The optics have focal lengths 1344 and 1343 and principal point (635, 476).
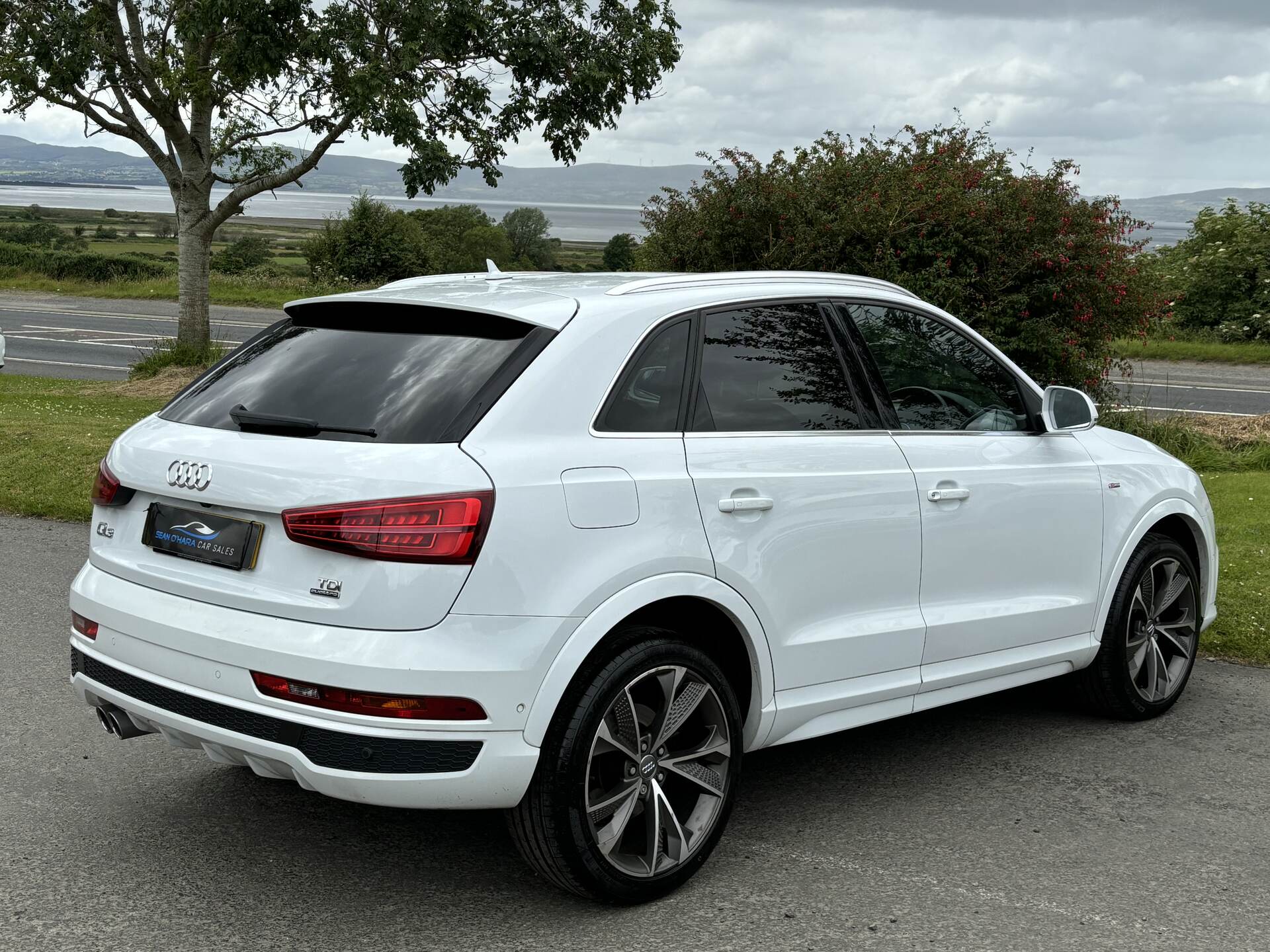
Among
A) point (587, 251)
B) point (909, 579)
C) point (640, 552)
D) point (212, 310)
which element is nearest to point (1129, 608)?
point (909, 579)

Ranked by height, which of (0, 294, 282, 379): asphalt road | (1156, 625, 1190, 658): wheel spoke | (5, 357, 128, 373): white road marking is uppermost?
(1156, 625, 1190, 658): wheel spoke

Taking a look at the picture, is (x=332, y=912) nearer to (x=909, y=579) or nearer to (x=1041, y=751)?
(x=909, y=579)

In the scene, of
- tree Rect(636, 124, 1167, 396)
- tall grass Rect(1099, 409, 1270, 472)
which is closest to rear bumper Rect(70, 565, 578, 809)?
tree Rect(636, 124, 1167, 396)

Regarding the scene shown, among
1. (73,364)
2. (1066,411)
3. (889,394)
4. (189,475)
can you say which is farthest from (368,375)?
(73,364)

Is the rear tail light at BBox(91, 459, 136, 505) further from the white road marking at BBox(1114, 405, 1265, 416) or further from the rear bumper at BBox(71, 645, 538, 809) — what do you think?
the white road marking at BBox(1114, 405, 1265, 416)

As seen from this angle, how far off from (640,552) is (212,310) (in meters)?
32.7

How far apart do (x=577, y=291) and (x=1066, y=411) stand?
2105mm

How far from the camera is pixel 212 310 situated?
34250mm

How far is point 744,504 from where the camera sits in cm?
393

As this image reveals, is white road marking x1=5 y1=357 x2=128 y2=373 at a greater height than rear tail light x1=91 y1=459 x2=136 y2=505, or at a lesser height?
lesser

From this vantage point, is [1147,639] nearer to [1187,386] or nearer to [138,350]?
[1187,386]

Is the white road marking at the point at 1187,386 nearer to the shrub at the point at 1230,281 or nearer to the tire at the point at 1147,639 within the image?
the shrub at the point at 1230,281

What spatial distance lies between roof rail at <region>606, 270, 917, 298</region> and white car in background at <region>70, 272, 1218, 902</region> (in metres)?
0.02

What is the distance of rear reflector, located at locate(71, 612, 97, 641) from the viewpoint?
4.00 metres
